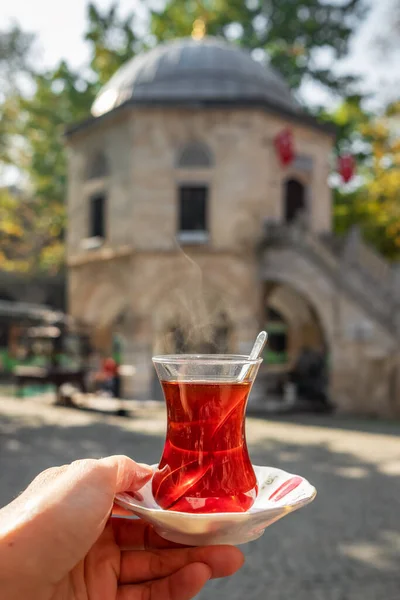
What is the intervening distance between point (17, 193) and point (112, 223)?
14.4 meters

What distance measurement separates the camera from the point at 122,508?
1.75 metres

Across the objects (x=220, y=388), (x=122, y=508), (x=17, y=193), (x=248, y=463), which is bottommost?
(x=122, y=508)

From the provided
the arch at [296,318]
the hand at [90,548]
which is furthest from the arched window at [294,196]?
the hand at [90,548]

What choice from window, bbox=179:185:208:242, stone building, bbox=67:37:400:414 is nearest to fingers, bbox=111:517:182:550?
stone building, bbox=67:37:400:414

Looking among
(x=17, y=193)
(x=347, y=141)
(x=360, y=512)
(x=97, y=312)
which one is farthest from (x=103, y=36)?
(x=360, y=512)

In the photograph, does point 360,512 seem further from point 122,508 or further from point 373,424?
point 373,424

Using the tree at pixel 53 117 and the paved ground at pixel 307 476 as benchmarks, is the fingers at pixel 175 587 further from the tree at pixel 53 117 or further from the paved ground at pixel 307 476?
the tree at pixel 53 117

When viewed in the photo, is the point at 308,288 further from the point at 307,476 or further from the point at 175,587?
the point at 175,587

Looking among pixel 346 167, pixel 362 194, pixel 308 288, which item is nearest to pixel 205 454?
pixel 308 288

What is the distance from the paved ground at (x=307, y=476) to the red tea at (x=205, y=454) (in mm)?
3189

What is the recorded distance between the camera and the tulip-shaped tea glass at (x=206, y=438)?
66.2 inches

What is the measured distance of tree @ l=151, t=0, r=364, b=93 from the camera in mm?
25953

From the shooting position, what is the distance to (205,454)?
1716 mm

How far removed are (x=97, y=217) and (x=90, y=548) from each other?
18.2 meters
